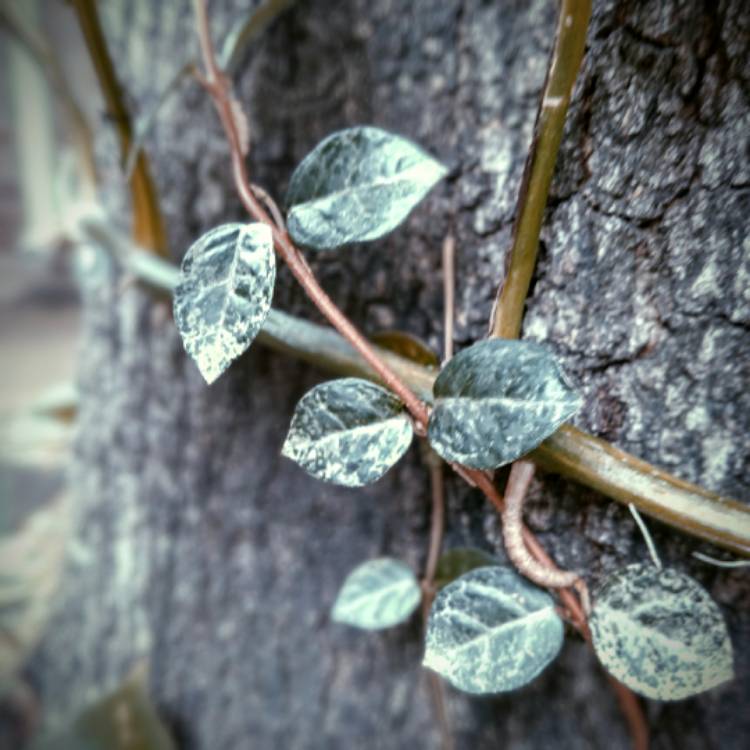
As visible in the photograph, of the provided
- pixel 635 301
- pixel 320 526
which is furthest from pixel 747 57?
pixel 320 526

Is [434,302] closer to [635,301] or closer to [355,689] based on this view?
[635,301]

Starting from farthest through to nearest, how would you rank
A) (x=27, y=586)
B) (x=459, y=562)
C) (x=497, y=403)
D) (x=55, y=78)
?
(x=27, y=586)
(x=55, y=78)
(x=459, y=562)
(x=497, y=403)

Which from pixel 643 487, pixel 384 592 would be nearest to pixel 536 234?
pixel 643 487

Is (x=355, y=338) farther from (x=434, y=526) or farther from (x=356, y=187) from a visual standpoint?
(x=434, y=526)

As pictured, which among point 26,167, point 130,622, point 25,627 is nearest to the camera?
point 130,622

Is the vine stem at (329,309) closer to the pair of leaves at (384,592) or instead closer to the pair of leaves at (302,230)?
the pair of leaves at (302,230)

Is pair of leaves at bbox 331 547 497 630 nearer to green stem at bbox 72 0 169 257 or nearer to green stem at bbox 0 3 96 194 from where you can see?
green stem at bbox 72 0 169 257

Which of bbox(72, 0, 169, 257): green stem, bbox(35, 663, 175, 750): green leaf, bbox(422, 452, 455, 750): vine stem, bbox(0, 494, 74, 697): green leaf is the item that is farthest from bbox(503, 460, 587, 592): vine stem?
bbox(0, 494, 74, 697): green leaf

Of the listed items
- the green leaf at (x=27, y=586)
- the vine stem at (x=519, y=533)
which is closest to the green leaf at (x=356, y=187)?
the vine stem at (x=519, y=533)
